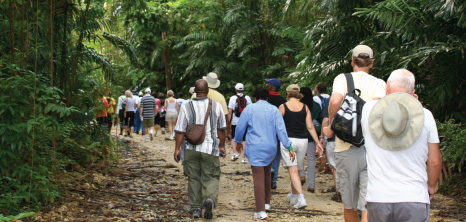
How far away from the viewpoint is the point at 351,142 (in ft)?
16.8

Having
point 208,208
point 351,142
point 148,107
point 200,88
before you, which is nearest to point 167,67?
point 148,107

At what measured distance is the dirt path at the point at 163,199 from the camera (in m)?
7.18

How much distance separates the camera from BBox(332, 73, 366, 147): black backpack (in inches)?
195

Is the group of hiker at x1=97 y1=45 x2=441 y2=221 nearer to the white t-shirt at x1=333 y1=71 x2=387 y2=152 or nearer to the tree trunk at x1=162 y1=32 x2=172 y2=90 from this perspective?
the white t-shirt at x1=333 y1=71 x2=387 y2=152

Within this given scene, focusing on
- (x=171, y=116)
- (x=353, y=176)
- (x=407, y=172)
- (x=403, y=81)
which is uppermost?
(x=403, y=81)

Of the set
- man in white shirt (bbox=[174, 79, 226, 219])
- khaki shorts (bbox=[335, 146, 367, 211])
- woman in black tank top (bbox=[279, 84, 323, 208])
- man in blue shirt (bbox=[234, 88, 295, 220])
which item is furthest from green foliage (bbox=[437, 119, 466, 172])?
man in white shirt (bbox=[174, 79, 226, 219])

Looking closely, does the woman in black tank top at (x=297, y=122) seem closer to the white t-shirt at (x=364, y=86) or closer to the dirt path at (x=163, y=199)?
the dirt path at (x=163, y=199)

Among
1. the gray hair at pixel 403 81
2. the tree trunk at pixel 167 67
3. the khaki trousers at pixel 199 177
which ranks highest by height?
the tree trunk at pixel 167 67

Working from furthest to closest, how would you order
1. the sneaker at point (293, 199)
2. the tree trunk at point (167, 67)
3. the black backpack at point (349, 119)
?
the tree trunk at point (167, 67) → the sneaker at point (293, 199) → the black backpack at point (349, 119)

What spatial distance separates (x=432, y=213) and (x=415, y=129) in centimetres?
440

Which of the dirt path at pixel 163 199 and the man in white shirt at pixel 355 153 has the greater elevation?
the man in white shirt at pixel 355 153

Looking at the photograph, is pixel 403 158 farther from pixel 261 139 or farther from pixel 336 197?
pixel 336 197

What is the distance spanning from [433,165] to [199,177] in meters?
4.20

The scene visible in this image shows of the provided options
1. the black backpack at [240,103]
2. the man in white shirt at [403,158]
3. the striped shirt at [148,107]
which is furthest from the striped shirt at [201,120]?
the striped shirt at [148,107]
